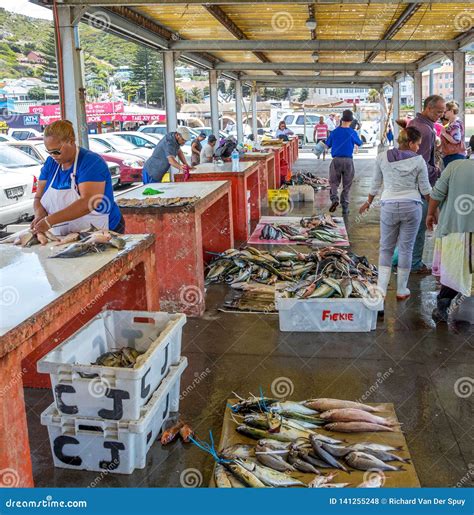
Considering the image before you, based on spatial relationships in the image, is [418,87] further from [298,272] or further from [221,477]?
[221,477]

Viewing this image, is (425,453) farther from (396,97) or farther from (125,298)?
(396,97)

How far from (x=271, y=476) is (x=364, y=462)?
1.86ft

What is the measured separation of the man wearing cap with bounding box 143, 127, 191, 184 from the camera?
997 cm

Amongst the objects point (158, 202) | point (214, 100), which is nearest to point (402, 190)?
point (158, 202)

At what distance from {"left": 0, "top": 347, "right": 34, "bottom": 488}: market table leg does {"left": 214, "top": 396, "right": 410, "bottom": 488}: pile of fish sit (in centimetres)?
106

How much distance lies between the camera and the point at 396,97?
25.7m

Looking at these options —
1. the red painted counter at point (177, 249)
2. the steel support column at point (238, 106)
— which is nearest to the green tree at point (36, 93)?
the steel support column at point (238, 106)

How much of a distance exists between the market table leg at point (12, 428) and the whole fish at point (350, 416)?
1907 mm

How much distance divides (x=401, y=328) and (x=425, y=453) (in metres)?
2.31

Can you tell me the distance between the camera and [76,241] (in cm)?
438

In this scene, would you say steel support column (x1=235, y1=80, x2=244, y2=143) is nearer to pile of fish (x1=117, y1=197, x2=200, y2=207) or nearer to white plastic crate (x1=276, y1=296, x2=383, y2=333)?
pile of fish (x1=117, y1=197, x2=200, y2=207)

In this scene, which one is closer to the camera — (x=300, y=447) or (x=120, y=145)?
(x=300, y=447)

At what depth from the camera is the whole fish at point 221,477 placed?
3219mm

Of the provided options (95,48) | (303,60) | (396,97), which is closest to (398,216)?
(303,60)
